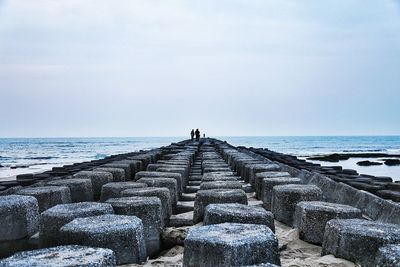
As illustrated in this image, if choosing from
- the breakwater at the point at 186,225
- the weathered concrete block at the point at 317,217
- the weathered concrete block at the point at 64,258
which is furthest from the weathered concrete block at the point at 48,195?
the weathered concrete block at the point at 317,217

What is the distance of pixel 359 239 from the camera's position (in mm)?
2123

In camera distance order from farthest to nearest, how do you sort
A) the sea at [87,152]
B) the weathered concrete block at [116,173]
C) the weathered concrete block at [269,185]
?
the sea at [87,152] < the weathered concrete block at [116,173] < the weathered concrete block at [269,185]

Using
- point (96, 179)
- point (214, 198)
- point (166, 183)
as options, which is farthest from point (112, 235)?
point (96, 179)

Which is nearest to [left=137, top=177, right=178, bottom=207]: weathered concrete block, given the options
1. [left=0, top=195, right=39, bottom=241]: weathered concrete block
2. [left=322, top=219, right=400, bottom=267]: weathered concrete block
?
[left=0, top=195, right=39, bottom=241]: weathered concrete block

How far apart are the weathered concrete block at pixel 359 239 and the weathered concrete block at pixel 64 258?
1146 millimetres

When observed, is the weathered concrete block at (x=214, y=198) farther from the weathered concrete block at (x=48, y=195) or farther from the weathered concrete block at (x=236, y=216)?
the weathered concrete block at (x=48, y=195)

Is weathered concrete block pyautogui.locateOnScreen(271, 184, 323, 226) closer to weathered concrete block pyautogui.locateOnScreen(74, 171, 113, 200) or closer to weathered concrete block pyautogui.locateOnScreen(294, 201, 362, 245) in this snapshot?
weathered concrete block pyautogui.locateOnScreen(294, 201, 362, 245)

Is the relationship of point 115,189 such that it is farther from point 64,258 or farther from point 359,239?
point 359,239

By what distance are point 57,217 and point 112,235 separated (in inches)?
20.7

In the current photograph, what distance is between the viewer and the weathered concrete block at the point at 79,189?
3.99 meters

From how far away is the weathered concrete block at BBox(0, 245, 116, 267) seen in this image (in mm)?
1606

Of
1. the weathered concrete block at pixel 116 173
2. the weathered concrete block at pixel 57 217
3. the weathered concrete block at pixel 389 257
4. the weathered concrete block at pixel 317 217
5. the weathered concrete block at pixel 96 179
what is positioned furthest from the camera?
the weathered concrete block at pixel 116 173

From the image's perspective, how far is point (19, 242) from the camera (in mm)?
2793

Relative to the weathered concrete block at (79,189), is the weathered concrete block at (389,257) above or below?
above
